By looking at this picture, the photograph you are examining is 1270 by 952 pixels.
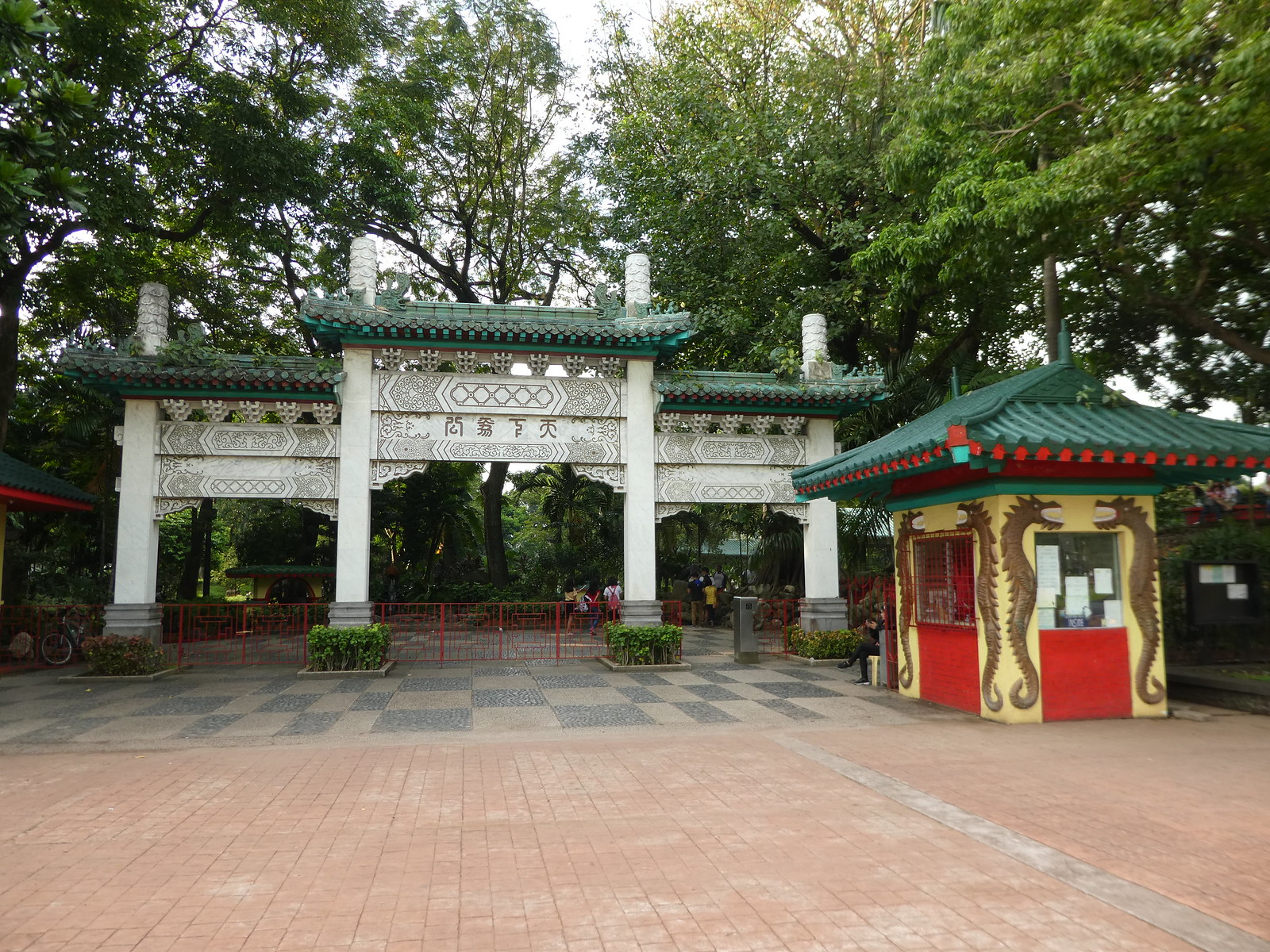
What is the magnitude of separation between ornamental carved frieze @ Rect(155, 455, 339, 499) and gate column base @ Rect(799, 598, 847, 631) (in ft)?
31.5

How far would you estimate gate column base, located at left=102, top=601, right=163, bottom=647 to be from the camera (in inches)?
547

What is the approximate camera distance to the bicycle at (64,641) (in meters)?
14.9

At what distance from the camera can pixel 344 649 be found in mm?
13641

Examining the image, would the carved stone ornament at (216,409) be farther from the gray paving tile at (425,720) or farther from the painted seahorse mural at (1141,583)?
the painted seahorse mural at (1141,583)

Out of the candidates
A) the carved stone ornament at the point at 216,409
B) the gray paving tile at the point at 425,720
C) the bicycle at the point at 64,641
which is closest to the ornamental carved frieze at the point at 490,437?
the carved stone ornament at the point at 216,409

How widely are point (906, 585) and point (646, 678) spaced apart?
179 inches

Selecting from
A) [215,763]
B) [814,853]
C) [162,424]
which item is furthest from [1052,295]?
[162,424]

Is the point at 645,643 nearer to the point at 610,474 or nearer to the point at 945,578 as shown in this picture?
the point at 610,474

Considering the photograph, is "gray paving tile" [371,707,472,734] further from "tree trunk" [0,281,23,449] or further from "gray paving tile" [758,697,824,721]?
"tree trunk" [0,281,23,449]

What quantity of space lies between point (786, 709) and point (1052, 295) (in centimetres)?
859

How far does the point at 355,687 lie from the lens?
40.9 ft

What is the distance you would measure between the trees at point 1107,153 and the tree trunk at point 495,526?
1573cm

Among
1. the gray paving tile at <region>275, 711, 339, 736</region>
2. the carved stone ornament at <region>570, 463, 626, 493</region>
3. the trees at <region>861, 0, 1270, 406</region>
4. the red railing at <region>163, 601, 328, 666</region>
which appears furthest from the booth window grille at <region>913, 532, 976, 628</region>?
the red railing at <region>163, 601, 328, 666</region>

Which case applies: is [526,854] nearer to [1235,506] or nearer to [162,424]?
[162,424]
